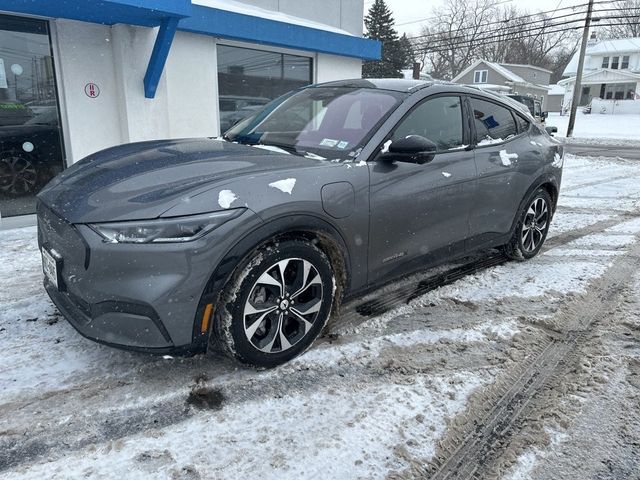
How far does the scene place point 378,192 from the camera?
9.84 ft

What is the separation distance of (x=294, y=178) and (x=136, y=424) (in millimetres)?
1477

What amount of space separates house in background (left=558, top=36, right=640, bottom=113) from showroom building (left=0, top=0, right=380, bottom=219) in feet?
160

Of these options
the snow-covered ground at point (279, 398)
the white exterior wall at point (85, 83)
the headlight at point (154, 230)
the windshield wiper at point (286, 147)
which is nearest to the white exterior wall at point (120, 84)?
the white exterior wall at point (85, 83)

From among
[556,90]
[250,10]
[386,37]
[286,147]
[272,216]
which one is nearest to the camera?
[272,216]

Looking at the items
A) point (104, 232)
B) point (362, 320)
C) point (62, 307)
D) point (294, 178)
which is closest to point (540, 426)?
point (362, 320)

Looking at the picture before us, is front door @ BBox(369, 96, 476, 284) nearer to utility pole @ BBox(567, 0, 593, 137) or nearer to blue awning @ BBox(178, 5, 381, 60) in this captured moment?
blue awning @ BBox(178, 5, 381, 60)

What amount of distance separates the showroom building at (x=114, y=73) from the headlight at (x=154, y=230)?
425 centimetres

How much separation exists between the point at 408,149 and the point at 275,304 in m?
1.26

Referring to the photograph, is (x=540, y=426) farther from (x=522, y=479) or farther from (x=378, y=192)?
(x=378, y=192)

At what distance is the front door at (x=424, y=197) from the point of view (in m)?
3.06

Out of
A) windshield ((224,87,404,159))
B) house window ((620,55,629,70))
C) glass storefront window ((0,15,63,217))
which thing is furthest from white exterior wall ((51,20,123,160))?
house window ((620,55,629,70))

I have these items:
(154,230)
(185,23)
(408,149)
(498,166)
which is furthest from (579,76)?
(154,230)

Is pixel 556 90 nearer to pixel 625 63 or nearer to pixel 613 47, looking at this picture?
pixel 613 47

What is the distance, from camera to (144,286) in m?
2.25
